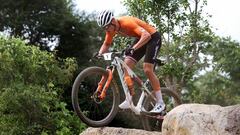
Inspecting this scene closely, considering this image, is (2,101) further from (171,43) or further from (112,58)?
(112,58)

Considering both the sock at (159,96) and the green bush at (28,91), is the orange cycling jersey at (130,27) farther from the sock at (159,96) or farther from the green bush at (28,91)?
the green bush at (28,91)

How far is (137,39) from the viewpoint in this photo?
8.41m

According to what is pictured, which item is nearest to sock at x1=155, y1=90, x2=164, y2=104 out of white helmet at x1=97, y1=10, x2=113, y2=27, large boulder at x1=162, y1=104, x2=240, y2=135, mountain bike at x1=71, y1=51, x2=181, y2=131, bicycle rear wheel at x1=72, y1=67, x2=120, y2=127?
mountain bike at x1=71, y1=51, x2=181, y2=131

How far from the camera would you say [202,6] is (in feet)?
48.8

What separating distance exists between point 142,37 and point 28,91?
638cm

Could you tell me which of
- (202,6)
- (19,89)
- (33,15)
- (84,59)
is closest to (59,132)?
(19,89)

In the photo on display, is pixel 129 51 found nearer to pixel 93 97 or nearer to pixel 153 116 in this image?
pixel 93 97

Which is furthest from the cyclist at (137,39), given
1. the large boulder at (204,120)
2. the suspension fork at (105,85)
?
the large boulder at (204,120)

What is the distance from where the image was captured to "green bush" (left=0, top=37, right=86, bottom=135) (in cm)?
1376

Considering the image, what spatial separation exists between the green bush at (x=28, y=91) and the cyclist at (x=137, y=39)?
580cm

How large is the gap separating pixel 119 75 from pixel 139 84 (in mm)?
551

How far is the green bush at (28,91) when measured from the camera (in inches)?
542

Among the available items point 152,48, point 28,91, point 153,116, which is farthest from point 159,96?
point 28,91

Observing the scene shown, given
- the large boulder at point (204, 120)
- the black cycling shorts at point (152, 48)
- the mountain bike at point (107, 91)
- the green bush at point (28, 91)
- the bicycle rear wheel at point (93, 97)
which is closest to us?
the large boulder at point (204, 120)
